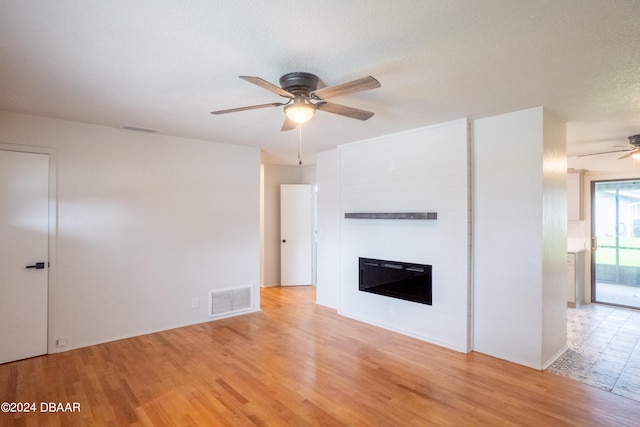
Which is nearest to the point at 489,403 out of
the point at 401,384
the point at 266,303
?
the point at 401,384

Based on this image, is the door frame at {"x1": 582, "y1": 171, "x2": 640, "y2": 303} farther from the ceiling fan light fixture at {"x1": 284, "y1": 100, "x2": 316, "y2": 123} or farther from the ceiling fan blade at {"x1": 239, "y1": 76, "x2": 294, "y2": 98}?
the ceiling fan blade at {"x1": 239, "y1": 76, "x2": 294, "y2": 98}

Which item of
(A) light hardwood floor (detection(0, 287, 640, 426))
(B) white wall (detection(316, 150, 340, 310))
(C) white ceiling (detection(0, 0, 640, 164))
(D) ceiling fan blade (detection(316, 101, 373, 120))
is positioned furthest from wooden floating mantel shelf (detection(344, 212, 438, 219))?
(D) ceiling fan blade (detection(316, 101, 373, 120))

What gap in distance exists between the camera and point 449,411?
253 cm

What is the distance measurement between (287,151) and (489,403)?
14.3 feet

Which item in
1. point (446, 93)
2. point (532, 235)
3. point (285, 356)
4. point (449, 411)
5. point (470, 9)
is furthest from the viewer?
point (285, 356)

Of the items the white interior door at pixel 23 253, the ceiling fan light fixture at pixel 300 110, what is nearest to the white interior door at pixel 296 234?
the white interior door at pixel 23 253

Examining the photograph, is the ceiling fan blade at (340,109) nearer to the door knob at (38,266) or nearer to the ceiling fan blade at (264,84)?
the ceiling fan blade at (264,84)

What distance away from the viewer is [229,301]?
4.92 meters

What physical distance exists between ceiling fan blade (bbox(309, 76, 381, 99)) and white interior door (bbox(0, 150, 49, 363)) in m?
3.34

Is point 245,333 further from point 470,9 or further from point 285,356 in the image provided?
point 470,9

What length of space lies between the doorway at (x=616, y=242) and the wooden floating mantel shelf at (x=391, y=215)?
4.22 m

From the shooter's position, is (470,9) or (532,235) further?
(532,235)

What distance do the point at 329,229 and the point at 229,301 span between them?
1957 mm

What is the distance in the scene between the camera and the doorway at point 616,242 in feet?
18.0
